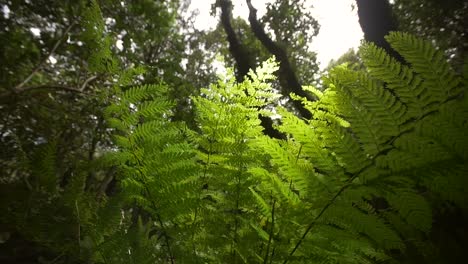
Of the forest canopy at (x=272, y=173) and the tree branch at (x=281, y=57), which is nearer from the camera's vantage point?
the forest canopy at (x=272, y=173)

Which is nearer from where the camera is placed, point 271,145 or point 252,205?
point 271,145

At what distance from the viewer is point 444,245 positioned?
4.24 feet

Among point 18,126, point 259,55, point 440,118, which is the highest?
point 259,55

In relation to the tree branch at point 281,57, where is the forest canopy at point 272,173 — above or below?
below

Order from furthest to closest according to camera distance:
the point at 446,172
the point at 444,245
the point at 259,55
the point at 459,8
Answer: the point at 259,55, the point at 459,8, the point at 444,245, the point at 446,172

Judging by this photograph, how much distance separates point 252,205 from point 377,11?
561 centimetres

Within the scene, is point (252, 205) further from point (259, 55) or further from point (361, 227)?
point (259, 55)

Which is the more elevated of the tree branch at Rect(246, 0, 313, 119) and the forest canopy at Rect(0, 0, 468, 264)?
the tree branch at Rect(246, 0, 313, 119)

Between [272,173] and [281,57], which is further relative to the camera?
[281,57]

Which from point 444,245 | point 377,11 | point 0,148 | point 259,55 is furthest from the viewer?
point 259,55

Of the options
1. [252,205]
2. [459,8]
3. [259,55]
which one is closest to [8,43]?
[252,205]

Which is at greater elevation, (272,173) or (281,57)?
(281,57)

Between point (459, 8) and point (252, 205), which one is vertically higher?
point (459, 8)

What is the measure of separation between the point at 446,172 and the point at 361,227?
0.75 feet
